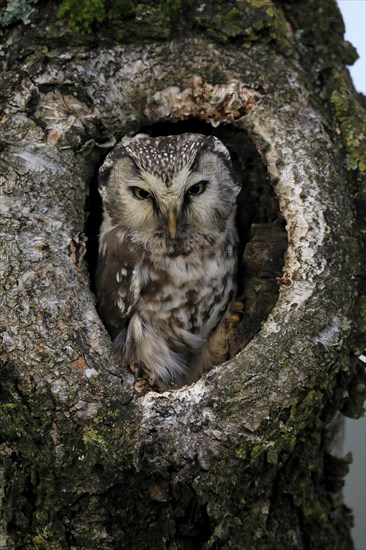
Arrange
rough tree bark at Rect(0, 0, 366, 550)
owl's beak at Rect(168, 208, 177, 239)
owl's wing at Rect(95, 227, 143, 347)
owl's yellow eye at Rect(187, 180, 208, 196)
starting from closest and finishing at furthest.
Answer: rough tree bark at Rect(0, 0, 366, 550), owl's beak at Rect(168, 208, 177, 239), owl's yellow eye at Rect(187, 180, 208, 196), owl's wing at Rect(95, 227, 143, 347)

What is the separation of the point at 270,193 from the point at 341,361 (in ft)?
2.92

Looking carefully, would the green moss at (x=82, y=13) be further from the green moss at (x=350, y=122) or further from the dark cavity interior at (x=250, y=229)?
the green moss at (x=350, y=122)

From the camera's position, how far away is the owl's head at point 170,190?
9.90 ft

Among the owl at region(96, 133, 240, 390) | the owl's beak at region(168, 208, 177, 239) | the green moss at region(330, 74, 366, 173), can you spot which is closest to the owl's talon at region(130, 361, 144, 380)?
the owl at region(96, 133, 240, 390)

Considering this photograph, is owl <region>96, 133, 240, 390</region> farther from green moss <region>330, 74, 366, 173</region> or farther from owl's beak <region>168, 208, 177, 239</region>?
green moss <region>330, 74, 366, 173</region>

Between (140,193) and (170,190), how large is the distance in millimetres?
213

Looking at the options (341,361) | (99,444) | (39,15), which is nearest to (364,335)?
(341,361)

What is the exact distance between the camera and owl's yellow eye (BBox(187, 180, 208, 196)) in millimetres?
3126

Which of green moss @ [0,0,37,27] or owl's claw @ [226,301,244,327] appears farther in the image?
owl's claw @ [226,301,244,327]

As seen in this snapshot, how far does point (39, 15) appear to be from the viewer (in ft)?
10.3

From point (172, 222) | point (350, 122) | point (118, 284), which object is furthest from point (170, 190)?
point (350, 122)

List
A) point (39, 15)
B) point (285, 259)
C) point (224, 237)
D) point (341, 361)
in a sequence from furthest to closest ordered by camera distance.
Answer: point (224, 237), point (39, 15), point (285, 259), point (341, 361)

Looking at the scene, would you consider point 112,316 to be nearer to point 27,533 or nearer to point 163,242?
point 163,242

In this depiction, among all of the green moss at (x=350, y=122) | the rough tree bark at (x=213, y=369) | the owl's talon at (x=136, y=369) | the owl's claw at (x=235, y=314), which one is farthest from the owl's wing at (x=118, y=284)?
the green moss at (x=350, y=122)
